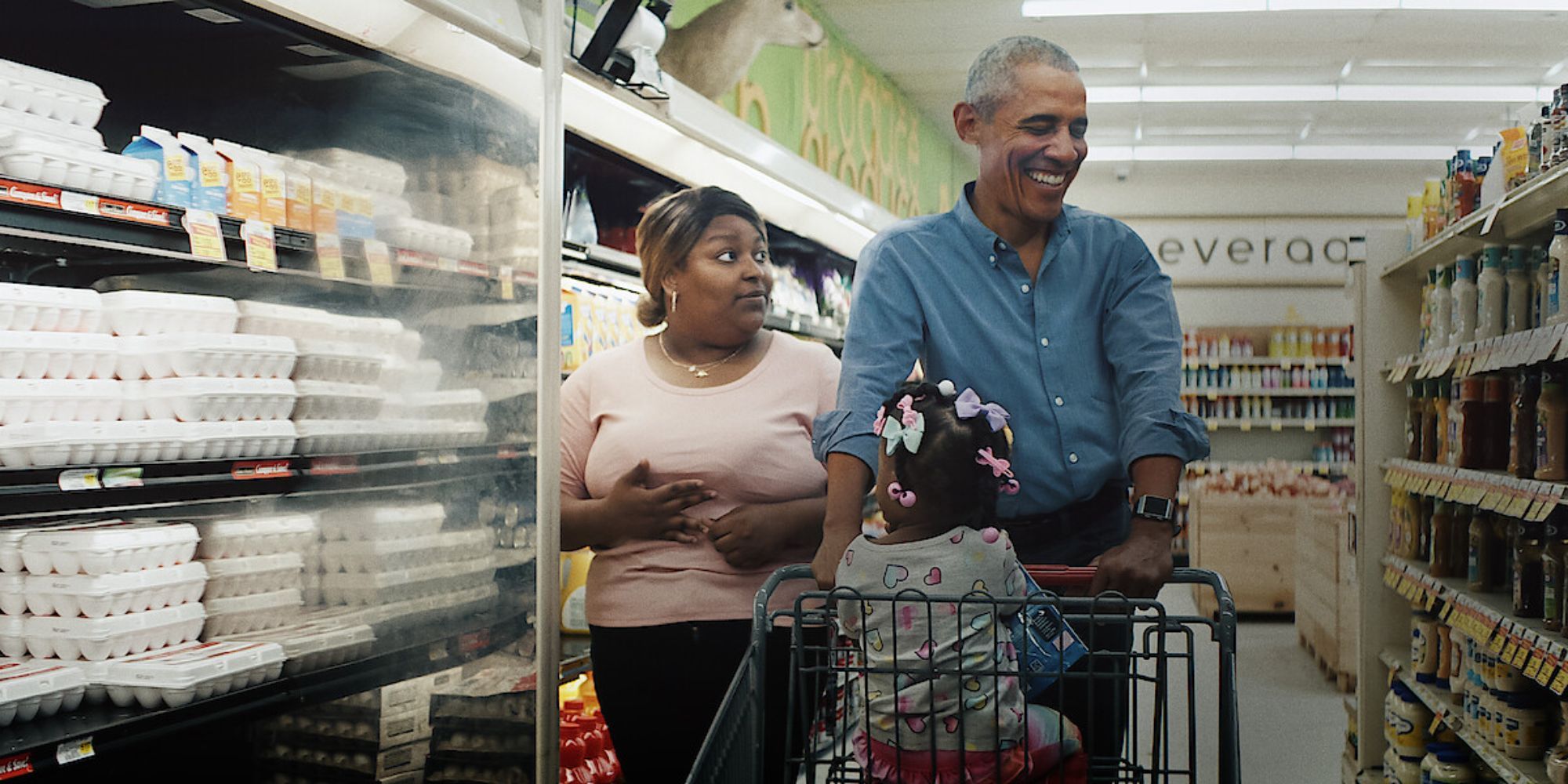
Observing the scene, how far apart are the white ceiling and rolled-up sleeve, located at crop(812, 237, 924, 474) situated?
5.06 metres

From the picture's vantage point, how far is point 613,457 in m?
2.51

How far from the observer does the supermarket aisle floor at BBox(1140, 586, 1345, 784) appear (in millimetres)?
4988

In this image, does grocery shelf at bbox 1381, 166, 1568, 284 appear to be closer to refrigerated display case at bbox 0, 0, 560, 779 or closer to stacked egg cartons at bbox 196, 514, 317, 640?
refrigerated display case at bbox 0, 0, 560, 779

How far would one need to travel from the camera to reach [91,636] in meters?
2.10

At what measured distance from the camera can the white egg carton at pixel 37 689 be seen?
1.91 meters

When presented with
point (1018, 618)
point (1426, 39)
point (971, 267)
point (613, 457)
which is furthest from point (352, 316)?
point (1426, 39)

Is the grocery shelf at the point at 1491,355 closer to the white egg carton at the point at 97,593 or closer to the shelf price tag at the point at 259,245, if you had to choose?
the shelf price tag at the point at 259,245

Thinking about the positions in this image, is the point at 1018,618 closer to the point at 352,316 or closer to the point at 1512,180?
the point at 352,316

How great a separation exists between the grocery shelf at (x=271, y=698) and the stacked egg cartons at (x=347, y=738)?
2.3 inches

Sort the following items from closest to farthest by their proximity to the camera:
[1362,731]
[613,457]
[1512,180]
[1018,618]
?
[1018,618], [613,457], [1512,180], [1362,731]

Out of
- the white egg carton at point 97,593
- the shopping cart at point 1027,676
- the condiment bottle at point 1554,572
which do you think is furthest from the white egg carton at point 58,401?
the condiment bottle at point 1554,572

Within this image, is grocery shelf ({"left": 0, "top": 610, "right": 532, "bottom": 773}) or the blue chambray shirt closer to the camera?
grocery shelf ({"left": 0, "top": 610, "right": 532, "bottom": 773})

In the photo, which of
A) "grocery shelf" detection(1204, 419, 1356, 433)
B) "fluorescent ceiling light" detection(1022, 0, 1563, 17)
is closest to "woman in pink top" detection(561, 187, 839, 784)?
"fluorescent ceiling light" detection(1022, 0, 1563, 17)

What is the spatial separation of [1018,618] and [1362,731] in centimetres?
356
